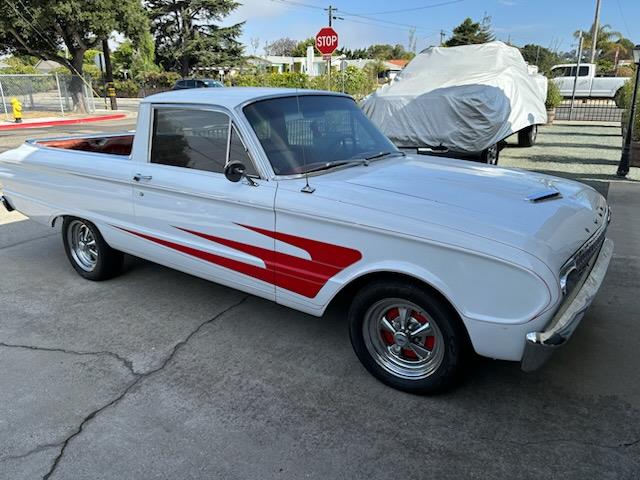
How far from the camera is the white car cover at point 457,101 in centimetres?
1013

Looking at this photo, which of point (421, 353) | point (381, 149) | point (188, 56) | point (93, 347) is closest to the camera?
point (421, 353)

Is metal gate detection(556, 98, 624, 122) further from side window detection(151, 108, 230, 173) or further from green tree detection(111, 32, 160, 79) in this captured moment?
green tree detection(111, 32, 160, 79)

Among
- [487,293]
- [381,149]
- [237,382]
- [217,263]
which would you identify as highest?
[381,149]

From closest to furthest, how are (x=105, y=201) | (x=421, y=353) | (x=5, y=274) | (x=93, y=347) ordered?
(x=421, y=353) < (x=93, y=347) < (x=105, y=201) < (x=5, y=274)

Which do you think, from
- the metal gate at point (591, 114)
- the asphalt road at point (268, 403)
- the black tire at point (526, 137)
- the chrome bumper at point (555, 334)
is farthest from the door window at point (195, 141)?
the metal gate at point (591, 114)

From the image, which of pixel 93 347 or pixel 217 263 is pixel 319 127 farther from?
pixel 93 347

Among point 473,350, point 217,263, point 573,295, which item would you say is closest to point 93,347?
point 217,263

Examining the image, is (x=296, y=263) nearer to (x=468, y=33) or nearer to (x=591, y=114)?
(x=591, y=114)

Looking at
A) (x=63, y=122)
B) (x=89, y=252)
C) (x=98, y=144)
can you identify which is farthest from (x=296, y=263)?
(x=63, y=122)

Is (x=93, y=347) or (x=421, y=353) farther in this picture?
(x=93, y=347)

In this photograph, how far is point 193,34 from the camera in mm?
43875

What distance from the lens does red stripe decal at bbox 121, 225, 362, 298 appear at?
3082mm

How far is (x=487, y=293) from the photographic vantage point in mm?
2582

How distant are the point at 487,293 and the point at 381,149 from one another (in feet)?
6.23
